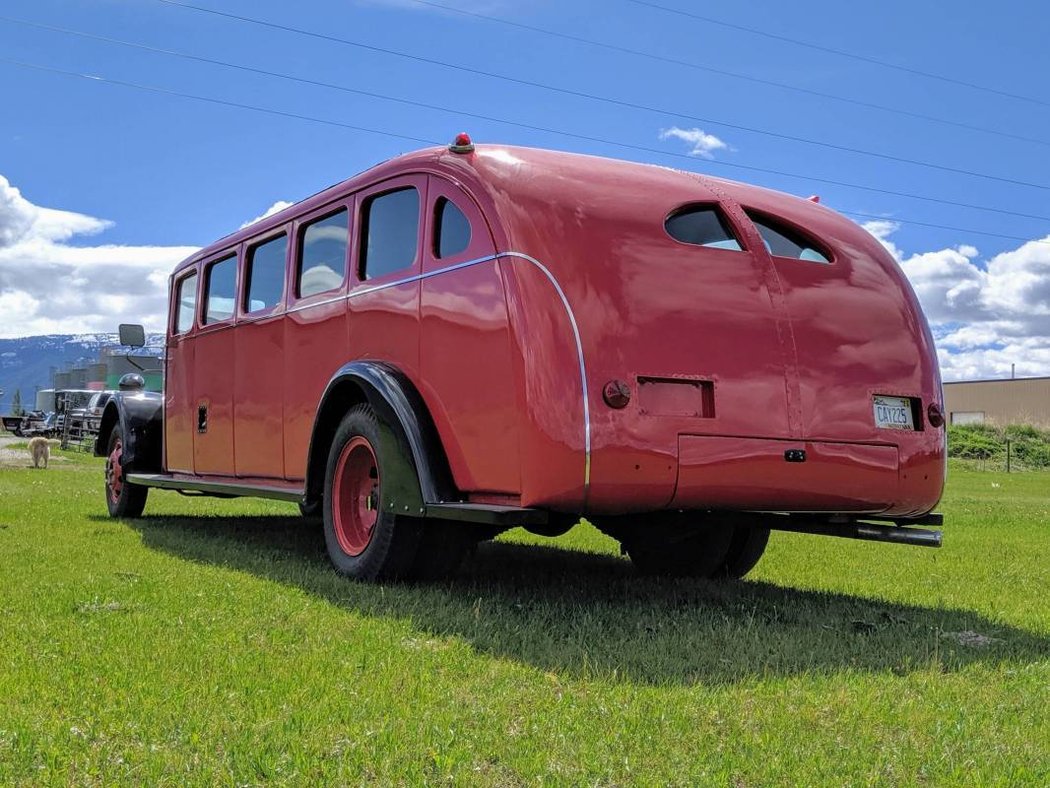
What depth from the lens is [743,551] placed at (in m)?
7.23

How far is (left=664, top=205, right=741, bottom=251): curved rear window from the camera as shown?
5555 millimetres

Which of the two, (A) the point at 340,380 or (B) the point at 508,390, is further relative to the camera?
(A) the point at 340,380

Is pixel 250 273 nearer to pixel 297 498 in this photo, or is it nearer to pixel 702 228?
pixel 297 498

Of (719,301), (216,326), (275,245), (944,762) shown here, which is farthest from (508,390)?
(216,326)

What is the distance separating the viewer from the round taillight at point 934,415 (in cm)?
586

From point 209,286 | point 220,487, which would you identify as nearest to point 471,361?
point 220,487

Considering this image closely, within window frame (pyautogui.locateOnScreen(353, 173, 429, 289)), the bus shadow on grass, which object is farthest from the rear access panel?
window frame (pyautogui.locateOnScreen(353, 173, 429, 289))

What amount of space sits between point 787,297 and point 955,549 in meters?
4.88

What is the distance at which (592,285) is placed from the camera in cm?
511

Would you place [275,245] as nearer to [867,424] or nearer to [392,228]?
[392,228]

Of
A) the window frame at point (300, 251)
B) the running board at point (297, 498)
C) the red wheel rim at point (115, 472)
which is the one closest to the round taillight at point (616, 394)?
the running board at point (297, 498)

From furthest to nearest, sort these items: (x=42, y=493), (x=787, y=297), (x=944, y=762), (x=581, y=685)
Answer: (x=42, y=493)
(x=787, y=297)
(x=581, y=685)
(x=944, y=762)

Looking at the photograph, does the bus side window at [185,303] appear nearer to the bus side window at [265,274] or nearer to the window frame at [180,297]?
the window frame at [180,297]

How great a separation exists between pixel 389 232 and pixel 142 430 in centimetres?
502
